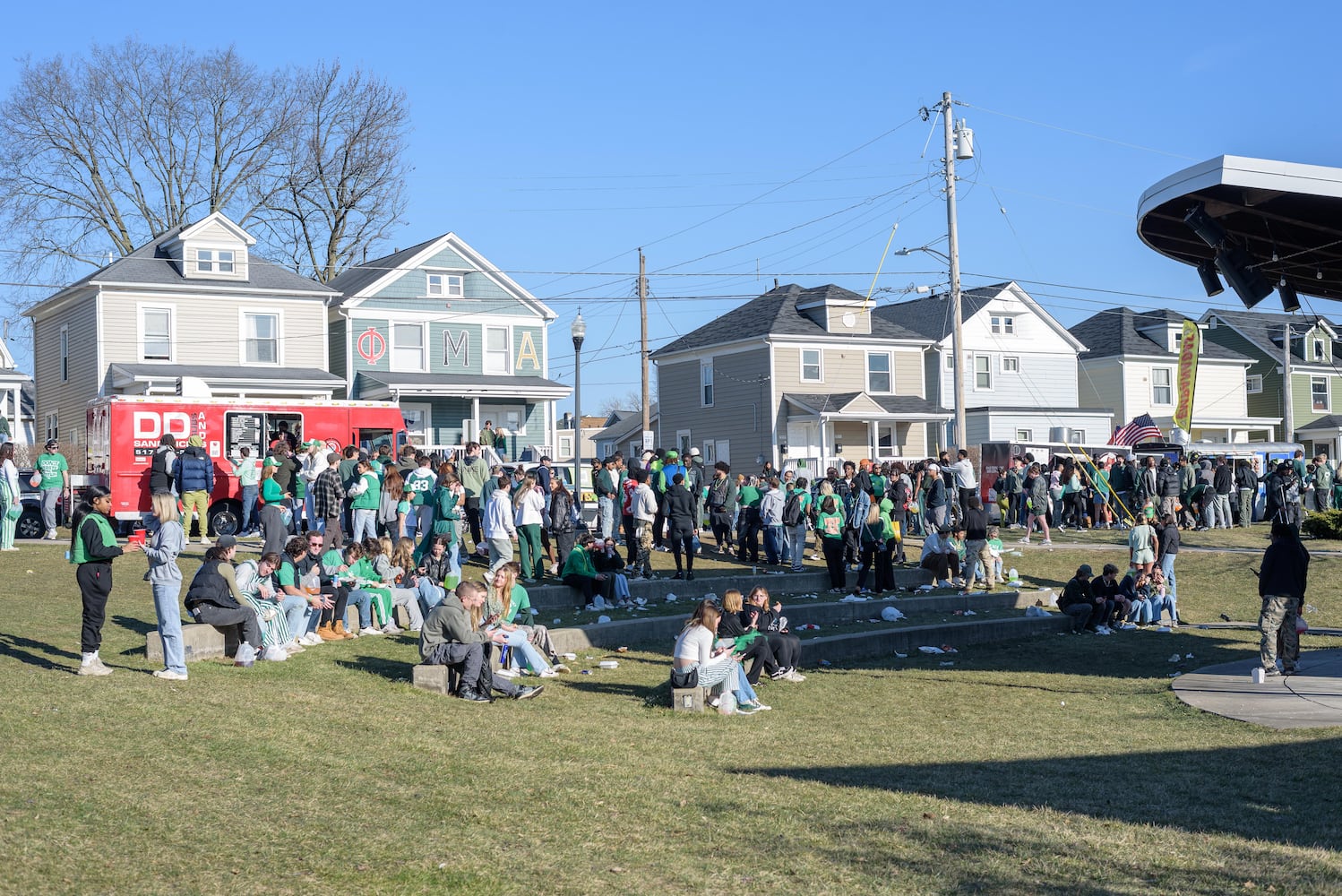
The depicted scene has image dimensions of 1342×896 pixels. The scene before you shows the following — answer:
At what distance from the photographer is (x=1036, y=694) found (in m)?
13.8

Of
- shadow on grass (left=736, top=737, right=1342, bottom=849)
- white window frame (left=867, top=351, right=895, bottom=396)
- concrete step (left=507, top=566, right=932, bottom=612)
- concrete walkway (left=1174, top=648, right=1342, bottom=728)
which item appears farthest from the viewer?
white window frame (left=867, top=351, right=895, bottom=396)

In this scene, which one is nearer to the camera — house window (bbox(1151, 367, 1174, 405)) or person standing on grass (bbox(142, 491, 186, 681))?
person standing on grass (bbox(142, 491, 186, 681))

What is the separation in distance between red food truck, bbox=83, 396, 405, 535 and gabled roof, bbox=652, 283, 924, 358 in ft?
65.8

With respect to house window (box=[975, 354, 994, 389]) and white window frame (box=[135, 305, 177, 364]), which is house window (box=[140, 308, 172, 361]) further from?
house window (box=[975, 354, 994, 389])

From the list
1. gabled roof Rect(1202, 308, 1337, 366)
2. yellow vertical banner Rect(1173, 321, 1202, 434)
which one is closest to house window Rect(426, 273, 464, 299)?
yellow vertical banner Rect(1173, 321, 1202, 434)

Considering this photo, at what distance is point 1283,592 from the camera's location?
43.2 feet

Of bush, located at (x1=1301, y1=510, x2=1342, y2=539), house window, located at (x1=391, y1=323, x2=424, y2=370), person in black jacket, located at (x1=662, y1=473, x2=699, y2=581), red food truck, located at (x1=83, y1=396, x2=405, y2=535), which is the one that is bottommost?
bush, located at (x1=1301, y1=510, x2=1342, y2=539)

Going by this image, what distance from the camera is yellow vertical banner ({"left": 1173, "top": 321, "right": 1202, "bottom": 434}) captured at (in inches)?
1034

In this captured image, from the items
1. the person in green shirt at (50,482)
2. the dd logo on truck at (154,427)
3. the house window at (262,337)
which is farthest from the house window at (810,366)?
the person in green shirt at (50,482)

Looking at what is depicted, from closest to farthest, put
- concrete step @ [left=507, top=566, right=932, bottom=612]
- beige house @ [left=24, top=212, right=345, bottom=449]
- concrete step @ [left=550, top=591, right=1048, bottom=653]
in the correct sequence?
concrete step @ [left=550, top=591, right=1048, bottom=653] → concrete step @ [left=507, top=566, right=932, bottom=612] → beige house @ [left=24, top=212, right=345, bottom=449]

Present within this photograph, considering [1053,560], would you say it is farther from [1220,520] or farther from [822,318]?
[822,318]

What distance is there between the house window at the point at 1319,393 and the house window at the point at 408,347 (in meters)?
42.2

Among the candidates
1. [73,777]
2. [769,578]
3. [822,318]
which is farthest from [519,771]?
[822,318]

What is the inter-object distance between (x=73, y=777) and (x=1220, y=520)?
28757 mm
